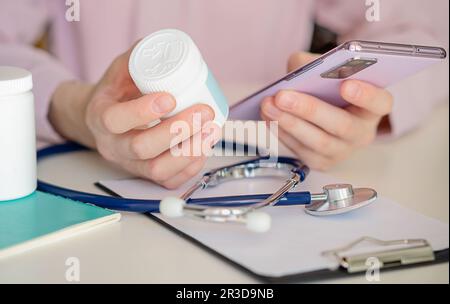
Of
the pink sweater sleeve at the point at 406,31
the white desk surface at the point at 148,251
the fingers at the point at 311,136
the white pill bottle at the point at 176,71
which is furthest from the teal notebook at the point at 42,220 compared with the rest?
the pink sweater sleeve at the point at 406,31

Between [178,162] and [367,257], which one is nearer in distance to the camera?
[367,257]

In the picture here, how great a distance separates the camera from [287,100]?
23.7 inches

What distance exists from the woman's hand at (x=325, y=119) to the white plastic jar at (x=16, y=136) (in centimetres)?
22

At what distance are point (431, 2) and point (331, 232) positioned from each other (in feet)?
2.09

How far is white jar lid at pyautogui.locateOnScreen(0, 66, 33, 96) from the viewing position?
52cm

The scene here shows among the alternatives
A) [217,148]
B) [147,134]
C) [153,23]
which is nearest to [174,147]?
[147,134]

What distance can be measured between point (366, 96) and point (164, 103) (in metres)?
0.22

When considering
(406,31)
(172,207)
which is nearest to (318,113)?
(172,207)

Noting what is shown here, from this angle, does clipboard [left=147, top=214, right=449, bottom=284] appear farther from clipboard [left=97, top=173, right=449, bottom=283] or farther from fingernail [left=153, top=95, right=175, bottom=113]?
fingernail [left=153, top=95, right=175, bottom=113]

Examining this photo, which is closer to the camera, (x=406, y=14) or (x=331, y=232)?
(x=331, y=232)

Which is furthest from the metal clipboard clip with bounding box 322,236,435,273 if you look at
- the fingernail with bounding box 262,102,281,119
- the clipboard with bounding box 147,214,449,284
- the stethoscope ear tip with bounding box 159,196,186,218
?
the fingernail with bounding box 262,102,281,119

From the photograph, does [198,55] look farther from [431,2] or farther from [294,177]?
[431,2]

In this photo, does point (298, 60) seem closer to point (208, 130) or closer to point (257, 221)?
point (208, 130)

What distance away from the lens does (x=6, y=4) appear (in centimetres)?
99
